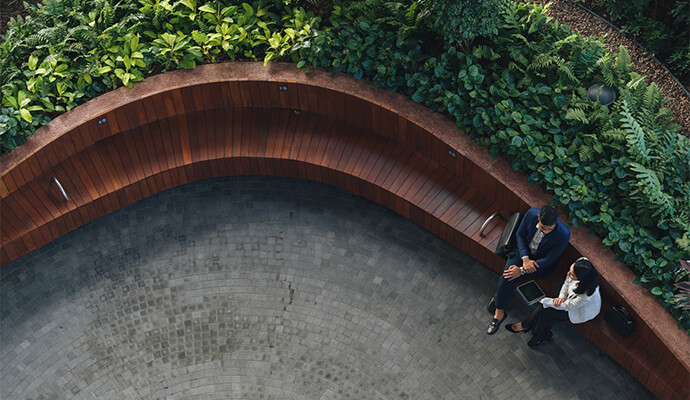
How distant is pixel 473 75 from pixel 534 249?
2300 mm

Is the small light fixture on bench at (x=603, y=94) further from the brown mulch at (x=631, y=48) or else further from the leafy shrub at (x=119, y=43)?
the leafy shrub at (x=119, y=43)

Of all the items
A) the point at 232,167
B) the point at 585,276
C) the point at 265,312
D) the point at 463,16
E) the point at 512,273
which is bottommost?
the point at 265,312

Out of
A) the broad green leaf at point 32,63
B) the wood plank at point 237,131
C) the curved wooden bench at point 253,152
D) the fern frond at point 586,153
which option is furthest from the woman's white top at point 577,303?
the broad green leaf at point 32,63

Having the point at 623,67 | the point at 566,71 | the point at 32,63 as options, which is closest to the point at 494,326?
the point at 566,71

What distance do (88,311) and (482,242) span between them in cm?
515

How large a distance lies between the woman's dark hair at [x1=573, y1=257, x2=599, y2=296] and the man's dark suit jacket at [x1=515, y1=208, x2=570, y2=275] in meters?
0.42

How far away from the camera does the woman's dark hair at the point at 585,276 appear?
7199mm

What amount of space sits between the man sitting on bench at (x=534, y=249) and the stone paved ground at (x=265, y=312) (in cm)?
72

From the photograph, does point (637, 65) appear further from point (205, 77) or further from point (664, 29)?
point (205, 77)

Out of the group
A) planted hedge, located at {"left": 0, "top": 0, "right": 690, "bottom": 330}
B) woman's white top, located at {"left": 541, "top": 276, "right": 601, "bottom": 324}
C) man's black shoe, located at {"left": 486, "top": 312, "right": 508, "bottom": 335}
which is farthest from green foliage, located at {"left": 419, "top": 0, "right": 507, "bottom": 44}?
man's black shoe, located at {"left": 486, "top": 312, "right": 508, "bottom": 335}

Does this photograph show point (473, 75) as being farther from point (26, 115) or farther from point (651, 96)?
point (26, 115)

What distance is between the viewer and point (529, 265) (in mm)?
7793

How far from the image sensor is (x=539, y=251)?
7.82 metres

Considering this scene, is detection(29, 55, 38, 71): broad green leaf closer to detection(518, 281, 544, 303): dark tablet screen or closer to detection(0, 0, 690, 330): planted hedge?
detection(0, 0, 690, 330): planted hedge
